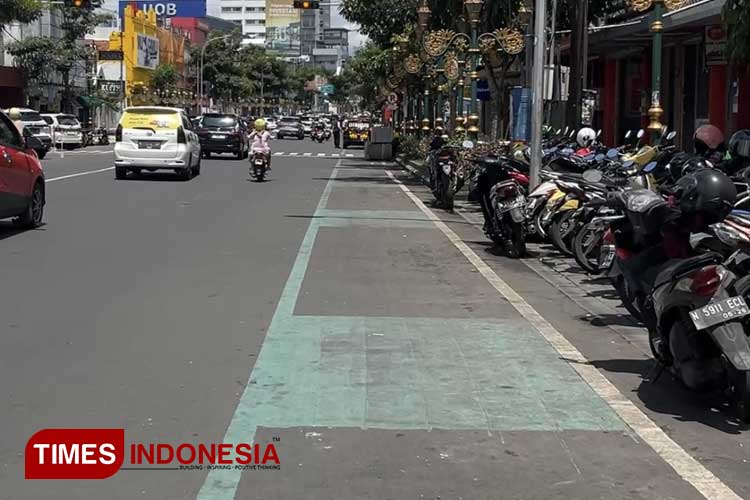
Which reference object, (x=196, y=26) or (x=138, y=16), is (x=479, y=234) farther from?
(x=196, y=26)

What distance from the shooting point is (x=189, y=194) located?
2188cm

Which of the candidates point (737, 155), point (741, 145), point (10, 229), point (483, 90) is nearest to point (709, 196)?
point (741, 145)

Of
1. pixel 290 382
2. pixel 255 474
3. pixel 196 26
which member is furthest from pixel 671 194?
pixel 196 26

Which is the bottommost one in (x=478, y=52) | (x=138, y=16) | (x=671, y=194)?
(x=671, y=194)

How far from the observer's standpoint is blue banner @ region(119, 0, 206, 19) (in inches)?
3538

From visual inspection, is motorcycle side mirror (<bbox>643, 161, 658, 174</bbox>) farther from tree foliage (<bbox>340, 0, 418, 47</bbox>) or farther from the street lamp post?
tree foliage (<bbox>340, 0, 418, 47</bbox>)

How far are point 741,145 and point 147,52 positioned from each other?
7679 centimetres

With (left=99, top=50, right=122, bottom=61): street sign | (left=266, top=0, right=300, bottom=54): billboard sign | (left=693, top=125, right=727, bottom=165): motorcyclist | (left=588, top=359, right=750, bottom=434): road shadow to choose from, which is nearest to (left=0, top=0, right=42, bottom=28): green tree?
(left=99, top=50, right=122, bottom=61): street sign

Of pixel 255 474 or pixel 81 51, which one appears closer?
pixel 255 474

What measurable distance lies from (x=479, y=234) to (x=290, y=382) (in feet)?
32.1

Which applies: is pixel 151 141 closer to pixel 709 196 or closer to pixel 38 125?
pixel 38 125

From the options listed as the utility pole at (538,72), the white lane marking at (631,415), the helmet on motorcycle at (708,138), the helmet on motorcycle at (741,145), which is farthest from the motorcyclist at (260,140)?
the helmet on motorcycle at (741,145)

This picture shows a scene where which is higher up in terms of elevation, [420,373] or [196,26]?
[196,26]

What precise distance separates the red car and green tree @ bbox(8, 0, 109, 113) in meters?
43.2
